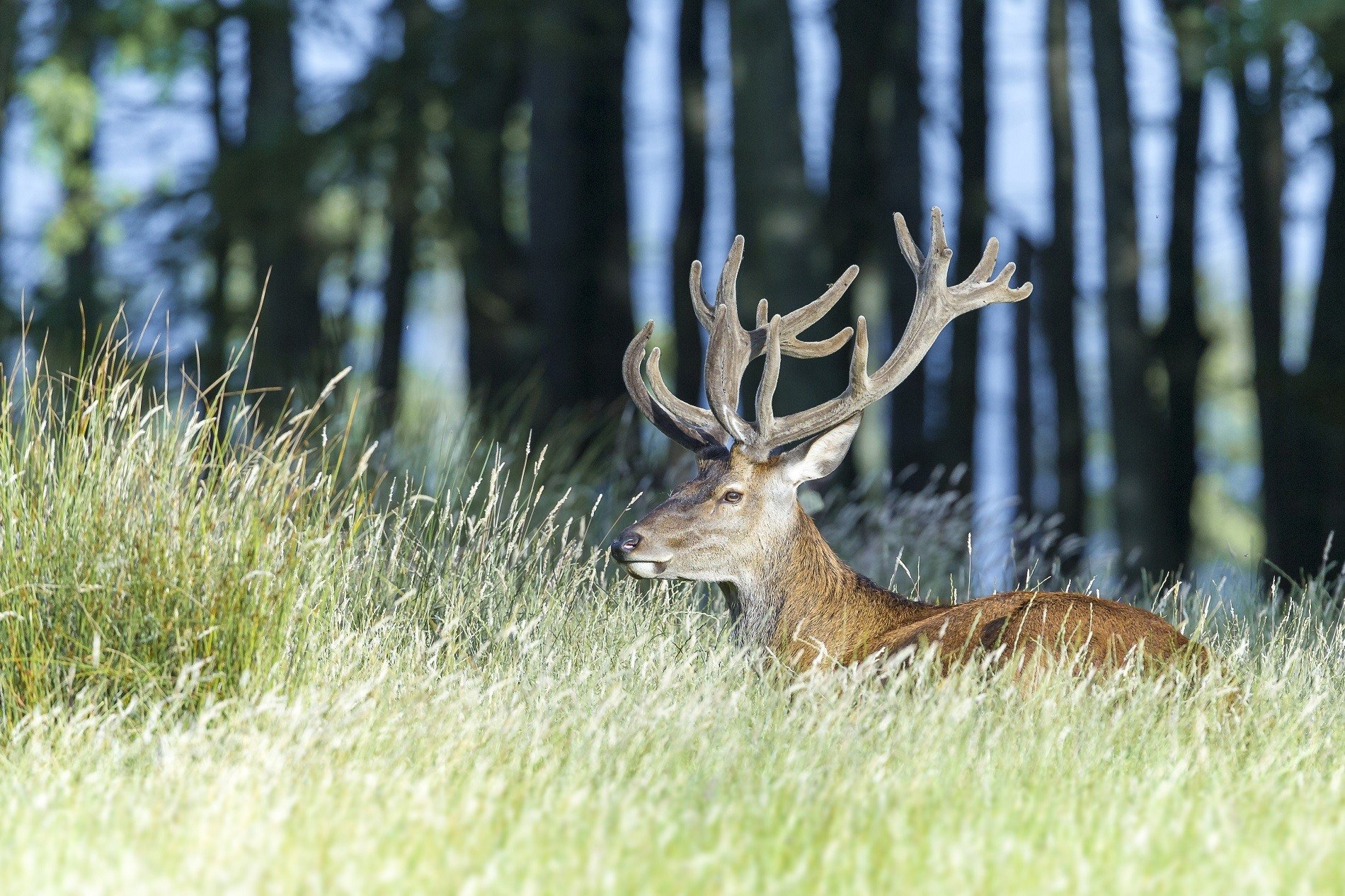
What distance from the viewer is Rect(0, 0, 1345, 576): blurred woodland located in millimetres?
11930

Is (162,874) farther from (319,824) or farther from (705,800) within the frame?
(705,800)

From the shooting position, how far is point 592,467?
9.21m

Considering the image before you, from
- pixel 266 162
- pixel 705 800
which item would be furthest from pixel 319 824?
pixel 266 162

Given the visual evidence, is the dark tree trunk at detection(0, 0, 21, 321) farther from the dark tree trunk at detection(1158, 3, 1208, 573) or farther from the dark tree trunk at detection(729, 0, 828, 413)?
the dark tree trunk at detection(1158, 3, 1208, 573)

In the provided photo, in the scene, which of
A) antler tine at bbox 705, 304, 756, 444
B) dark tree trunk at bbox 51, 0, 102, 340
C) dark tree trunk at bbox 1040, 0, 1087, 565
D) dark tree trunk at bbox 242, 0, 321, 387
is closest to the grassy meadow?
antler tine at bbox 705, 304, 756, 444

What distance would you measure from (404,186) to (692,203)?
136 inches

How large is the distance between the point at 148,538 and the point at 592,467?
15.7 ft

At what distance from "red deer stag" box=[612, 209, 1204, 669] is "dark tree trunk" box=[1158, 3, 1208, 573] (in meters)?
10.00

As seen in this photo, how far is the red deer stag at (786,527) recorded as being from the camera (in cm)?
523

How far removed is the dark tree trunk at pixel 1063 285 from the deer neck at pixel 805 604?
10286 mm

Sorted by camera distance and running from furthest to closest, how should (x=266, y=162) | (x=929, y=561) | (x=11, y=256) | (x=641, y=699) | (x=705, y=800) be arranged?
(x=11, y=256) → (x=266, y=162) → (x=929, y=561) → (x=641, y=699) → (x=705, y=800)

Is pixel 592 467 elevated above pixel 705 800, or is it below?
below

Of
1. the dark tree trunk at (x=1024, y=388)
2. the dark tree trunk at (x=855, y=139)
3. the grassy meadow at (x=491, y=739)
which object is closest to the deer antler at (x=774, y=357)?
the grassy meadow at (x=491, y=739)

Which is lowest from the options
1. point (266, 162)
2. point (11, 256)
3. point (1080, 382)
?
point (1080, 382)
